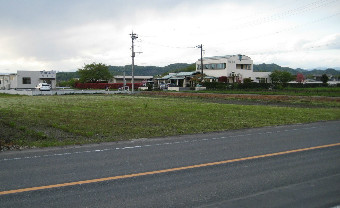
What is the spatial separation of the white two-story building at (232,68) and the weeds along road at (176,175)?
7590cm

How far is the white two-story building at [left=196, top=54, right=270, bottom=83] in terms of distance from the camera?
283ft

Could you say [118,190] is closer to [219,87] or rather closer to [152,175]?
[152,175]

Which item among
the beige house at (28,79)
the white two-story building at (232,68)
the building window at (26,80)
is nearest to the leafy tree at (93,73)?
the beige house at (28,79)

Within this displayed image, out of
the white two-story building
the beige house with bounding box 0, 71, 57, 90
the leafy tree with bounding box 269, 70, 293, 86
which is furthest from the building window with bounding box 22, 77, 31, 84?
the leafy tree with bounding box 269, 70, 293, 86

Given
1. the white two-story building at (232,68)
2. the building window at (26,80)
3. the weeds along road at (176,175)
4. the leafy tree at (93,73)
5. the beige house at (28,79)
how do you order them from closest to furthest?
the weeds along road at (176,175) < the beige house at (28,79) < the building window at (26,80) < the white two-story building at (232,68) < the leafy tree at (93,73)

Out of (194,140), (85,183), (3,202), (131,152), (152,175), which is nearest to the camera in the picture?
(3,202)

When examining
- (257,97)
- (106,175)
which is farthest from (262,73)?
(106,175)

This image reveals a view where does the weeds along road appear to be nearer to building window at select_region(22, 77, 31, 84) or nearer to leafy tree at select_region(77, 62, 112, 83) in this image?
building window at select_region(22, 77, 31, 84)

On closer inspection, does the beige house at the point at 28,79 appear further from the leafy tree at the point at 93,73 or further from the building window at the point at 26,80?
the leafy tree at the point at 93,73

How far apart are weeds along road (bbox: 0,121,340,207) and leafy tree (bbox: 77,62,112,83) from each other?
317 feet

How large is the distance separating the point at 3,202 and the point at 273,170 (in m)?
6.06

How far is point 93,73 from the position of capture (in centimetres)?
10412

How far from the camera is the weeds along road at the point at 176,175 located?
5738 mm

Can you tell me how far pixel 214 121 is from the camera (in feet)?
61.3
